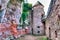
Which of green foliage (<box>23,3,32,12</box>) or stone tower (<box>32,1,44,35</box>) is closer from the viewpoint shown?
stone tower (<box>32,1,44,35</box>)

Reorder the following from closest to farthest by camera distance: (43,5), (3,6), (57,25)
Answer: (57,25), (3,6), (43,5)

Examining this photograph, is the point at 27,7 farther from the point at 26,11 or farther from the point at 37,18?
the point at 37,18

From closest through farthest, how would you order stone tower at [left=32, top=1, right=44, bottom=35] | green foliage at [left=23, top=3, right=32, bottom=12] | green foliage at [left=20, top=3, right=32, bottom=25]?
stone tower at [left=32, top=1, right=44, bottom=35] < green foliage at [left=20, top=3, right=32, bottom=25] < green foliage at [left=23, top=3, right=32, bottom=12]

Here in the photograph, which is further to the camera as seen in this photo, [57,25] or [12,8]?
[12,8]

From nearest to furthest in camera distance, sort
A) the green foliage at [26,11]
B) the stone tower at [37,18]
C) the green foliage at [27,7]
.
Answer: the stone tower at [37,18] < the green foliage at [26,11] < the green foliage at [27,7]

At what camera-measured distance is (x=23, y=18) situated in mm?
31969

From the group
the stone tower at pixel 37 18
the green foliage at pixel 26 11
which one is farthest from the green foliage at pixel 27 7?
the stone tower at pixel 37 18

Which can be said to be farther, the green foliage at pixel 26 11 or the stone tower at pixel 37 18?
the green foliage at pixel 26 11

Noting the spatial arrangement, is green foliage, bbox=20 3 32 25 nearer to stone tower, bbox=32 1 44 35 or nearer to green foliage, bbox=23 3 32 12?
green foliage, bbox=23 3 32 12

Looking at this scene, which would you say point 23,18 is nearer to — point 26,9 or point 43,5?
point 26,9

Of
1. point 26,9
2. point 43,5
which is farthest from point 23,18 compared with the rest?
point 43,5

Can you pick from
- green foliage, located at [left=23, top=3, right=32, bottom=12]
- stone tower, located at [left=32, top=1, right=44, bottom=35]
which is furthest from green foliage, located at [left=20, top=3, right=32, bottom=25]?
stone tower, located at [left=32, top=1, right=44, bottom=35]

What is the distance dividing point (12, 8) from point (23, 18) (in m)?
13.7

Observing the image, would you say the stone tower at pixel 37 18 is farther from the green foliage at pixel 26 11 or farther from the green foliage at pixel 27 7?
the green foliage at pixel 27 7
